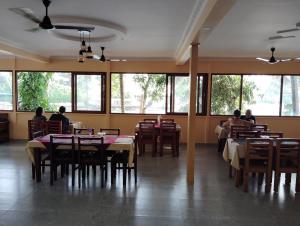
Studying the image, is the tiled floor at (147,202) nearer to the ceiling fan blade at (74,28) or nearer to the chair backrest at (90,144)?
the chair backrest at (90,144)

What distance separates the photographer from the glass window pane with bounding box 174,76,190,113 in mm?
8797

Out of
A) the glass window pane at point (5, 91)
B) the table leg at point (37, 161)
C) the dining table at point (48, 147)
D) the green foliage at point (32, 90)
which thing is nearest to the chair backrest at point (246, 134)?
the dining table at point (48, 147)

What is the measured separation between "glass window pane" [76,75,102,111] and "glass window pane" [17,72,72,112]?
12.6 inches

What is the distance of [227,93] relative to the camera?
8.66 meters

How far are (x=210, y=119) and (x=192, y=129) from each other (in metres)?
3.82

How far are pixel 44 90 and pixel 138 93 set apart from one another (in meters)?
3.08

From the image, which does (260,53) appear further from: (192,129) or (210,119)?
(192,129)

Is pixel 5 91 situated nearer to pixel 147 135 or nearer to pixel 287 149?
pixel 147 135

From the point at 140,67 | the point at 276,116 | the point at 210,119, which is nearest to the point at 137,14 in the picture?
the point at 140,67

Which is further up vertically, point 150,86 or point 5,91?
point 150,86

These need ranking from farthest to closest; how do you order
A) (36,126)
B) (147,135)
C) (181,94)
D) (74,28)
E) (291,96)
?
1. (181,94)
2. (291,96)
3. (147,135)
4. (36,126)
5. (74,28)

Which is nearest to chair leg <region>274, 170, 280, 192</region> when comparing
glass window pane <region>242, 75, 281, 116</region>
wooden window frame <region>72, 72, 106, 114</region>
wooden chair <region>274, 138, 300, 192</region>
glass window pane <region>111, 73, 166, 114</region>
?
wooden chair <region>274, 138, 300, 192</region>

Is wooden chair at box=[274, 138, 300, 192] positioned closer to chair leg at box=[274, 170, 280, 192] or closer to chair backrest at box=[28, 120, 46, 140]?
chair leg at box=[274, 170, 280, 192]

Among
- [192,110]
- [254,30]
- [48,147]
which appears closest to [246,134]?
[192,110]
